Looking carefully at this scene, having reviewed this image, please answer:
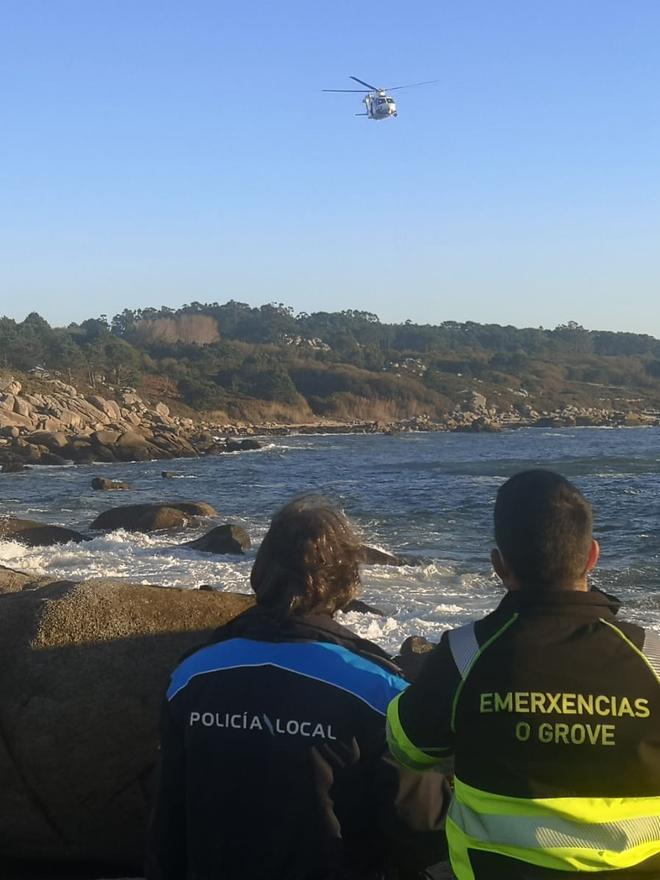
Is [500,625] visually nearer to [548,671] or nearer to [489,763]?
[548,671]

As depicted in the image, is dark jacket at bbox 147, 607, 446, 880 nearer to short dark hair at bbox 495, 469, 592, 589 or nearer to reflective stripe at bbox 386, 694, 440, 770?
reflective stripe at bbox 386, 694, 440, 770

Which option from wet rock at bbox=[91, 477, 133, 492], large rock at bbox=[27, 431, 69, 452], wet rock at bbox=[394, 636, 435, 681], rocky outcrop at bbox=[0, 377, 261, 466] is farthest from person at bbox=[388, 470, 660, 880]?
large rock at bbox=[27, 431, 69, 452]

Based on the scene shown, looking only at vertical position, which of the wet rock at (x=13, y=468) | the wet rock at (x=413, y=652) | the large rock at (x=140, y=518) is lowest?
the wet rock at (x=13, y=468)

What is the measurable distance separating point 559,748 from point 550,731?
0.04m

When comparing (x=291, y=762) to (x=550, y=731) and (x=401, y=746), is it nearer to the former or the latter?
(x=401, y=746)

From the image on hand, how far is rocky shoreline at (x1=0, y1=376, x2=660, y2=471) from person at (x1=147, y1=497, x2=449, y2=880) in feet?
138

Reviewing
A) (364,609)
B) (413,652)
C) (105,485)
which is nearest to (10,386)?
(105,485)

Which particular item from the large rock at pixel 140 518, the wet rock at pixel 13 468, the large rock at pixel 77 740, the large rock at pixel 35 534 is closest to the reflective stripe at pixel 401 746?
the large rock at pixel 77 740

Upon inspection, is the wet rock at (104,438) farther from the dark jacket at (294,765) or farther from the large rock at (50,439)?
the dark jacket at (294,765)

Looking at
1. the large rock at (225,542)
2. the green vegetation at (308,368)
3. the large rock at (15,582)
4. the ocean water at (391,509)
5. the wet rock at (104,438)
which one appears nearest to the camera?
the large rock at (15,582)

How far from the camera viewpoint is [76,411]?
2467 inches

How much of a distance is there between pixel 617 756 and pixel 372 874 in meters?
0.83

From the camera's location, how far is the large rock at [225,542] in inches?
723

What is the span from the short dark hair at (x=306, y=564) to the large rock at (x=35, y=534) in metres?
17.1
